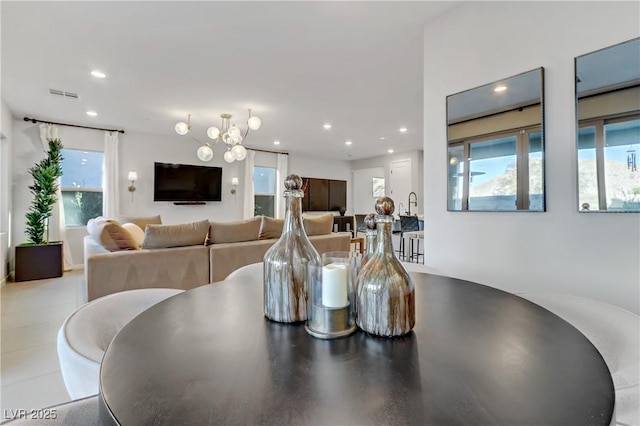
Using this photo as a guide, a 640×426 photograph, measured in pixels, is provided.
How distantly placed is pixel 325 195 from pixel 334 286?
8316 millimetres

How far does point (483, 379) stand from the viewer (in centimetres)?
52

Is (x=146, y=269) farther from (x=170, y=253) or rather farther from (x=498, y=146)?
(x=498, y=146)

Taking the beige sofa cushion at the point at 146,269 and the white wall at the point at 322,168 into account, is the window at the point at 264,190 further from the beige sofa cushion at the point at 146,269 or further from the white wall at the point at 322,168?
the beige sofa cushion at the point at 146,269

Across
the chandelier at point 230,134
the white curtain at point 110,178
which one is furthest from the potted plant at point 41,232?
the chandelier at point 230,134

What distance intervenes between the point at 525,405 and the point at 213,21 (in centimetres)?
284

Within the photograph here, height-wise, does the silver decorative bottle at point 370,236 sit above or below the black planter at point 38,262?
above

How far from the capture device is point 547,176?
5.49 ft

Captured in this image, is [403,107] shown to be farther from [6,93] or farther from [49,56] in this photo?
[6,93]

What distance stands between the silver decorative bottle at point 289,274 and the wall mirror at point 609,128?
5.17 feet

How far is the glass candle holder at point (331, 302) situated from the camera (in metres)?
0.71

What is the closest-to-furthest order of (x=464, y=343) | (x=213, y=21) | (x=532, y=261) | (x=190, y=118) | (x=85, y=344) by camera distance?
(x=464, y=343)
(x=85, y=344)
(x=532, y=261)
(x=213, y=21)
(x=190, y=118)

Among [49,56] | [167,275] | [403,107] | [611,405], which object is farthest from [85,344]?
[403,107]

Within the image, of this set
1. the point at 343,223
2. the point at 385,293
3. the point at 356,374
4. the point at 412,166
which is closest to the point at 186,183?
the point at 343,223

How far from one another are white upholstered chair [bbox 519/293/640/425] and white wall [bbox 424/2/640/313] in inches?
22.0
